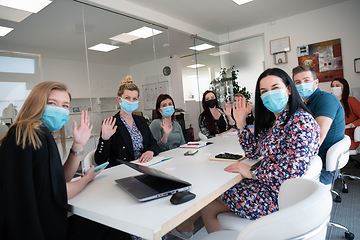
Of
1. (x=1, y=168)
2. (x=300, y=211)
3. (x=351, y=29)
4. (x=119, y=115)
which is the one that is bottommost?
(x=300, y=211)

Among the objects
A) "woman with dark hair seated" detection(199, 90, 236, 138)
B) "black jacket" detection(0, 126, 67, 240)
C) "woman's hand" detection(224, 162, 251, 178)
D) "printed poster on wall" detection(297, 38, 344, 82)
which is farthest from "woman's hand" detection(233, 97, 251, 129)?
"printed poster on wall" detection(297, 38, 344, 82)

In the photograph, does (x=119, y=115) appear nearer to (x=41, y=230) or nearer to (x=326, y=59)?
(x=41, y=230)

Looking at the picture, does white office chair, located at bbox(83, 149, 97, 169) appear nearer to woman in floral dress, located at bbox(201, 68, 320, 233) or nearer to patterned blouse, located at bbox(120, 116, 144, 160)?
patterned blouse, located at bbox(120, 116, 144, 160)

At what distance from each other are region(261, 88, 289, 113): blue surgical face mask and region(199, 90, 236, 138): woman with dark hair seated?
218 centimetres

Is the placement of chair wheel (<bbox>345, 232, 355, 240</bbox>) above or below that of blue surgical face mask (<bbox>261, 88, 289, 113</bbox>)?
below

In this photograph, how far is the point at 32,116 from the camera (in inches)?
46.3

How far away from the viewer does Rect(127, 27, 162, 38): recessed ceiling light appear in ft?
15.4

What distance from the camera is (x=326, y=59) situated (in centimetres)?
574

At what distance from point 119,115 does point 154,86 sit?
300 centimetres

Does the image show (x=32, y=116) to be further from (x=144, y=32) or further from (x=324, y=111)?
(x=144, y=32)

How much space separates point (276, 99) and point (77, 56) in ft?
10.6

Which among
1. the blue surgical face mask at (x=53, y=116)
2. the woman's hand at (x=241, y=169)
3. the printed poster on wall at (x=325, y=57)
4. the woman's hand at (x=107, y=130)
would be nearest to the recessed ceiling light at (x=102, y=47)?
the woman's hand at (x=107, y=130)

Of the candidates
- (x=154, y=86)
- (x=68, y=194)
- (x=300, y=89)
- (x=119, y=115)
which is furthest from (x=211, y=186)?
(x=154, y=86)

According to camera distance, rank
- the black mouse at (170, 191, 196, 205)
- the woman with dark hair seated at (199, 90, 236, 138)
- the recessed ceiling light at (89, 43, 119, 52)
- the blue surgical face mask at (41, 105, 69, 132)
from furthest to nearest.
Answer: the recessed ceiling light at (89, 43, 119, 52), the woman with dark hair seated at (199, 90, 236, 138), the blue surgical face mask at (41, 105, 69, 132), the black mouse at (170, 191, 196, 205)
